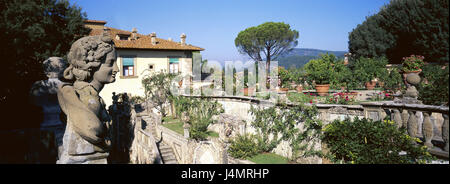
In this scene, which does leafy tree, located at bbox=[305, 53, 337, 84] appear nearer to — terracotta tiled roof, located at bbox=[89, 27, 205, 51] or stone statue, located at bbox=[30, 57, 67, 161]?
stone statue, located at bbox=[30, 57, 67, 161]

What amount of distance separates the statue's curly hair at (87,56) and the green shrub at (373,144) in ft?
10.7

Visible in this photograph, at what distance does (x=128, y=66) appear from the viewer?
59.2 feet

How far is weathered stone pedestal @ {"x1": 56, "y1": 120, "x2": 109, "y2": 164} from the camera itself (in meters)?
2.20

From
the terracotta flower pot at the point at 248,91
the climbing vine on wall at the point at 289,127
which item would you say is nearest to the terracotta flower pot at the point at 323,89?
the terracotta flower pot at the point at 248,91

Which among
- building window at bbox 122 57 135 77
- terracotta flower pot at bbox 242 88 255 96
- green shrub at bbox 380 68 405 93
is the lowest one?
terracotta flower pot at bbox 242 88 255 96

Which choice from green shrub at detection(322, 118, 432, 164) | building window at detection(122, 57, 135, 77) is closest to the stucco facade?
building window at detection(122, 57, 135, 77)

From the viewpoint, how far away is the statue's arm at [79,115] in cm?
211

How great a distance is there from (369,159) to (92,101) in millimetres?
3298

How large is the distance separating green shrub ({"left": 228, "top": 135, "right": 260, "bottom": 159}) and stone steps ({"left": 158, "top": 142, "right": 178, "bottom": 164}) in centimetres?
147

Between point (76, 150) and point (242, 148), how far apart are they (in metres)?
4.77

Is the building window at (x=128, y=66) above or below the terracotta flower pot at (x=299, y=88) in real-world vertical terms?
above

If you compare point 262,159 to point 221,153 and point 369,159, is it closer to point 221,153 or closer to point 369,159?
point 221,153

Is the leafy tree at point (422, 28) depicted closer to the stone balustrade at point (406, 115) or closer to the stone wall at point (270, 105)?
the stone balustrade at point (406, 115)
